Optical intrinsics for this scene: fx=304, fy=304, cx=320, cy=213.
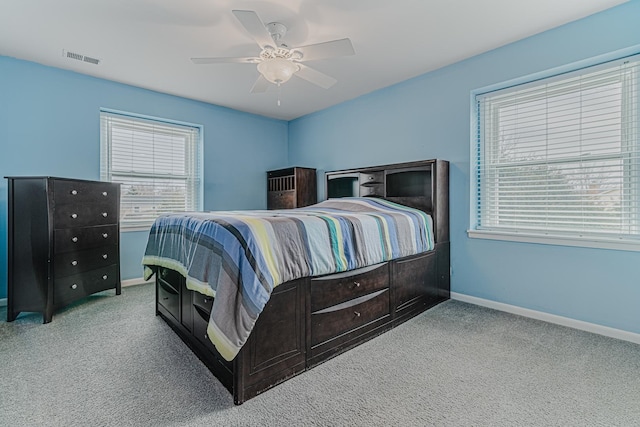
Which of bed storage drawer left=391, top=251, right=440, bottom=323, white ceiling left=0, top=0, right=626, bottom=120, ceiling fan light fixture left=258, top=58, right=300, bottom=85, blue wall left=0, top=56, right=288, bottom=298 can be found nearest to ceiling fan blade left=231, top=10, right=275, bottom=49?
ceiling fan light fixture left=258, top=58, right=300, bottom=85

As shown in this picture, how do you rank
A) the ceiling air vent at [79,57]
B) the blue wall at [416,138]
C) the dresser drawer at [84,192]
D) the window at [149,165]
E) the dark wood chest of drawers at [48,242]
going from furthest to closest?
1. the window at [149,165]
2. the ceiling air vent at [79,57]
3. the dresser drawer at [84,192]
4. the dark wood chest of drawers at [48,242]
5. the blue wall at [416,138]

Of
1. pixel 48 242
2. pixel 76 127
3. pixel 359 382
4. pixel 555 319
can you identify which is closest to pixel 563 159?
pixel 555 319

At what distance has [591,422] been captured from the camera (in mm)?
1408

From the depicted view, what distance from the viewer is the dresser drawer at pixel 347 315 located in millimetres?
1944

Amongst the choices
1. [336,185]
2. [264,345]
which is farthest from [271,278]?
[336,185]

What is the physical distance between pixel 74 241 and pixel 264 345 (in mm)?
2399

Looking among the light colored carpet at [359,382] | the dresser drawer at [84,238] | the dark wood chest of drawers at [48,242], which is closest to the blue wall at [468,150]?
the light colored carpet at [359,382]

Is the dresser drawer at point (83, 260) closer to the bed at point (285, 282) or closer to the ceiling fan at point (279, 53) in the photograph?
the bed at point (285, 282)

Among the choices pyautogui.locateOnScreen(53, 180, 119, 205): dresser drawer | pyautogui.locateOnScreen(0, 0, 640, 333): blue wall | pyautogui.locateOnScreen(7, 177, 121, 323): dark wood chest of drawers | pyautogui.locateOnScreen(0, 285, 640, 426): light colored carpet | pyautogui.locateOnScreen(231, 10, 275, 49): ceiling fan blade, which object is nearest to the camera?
pyautogui.locateOnScreen(0, 285, 640, 426): light colored carpet

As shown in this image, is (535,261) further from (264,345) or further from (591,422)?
(264,345)

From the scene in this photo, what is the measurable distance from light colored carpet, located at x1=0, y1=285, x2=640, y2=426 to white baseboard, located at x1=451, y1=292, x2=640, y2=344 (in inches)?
3.6

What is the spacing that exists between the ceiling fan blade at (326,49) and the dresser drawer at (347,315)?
1744mm

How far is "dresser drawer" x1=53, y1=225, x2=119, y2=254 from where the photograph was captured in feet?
9.01

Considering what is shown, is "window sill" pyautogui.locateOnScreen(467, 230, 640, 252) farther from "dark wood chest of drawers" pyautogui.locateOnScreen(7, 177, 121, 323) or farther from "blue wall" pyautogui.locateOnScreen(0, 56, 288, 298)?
"dark wood chest of drawers" pyautogui.locateOnScreen(7, 177, 121, 323)
